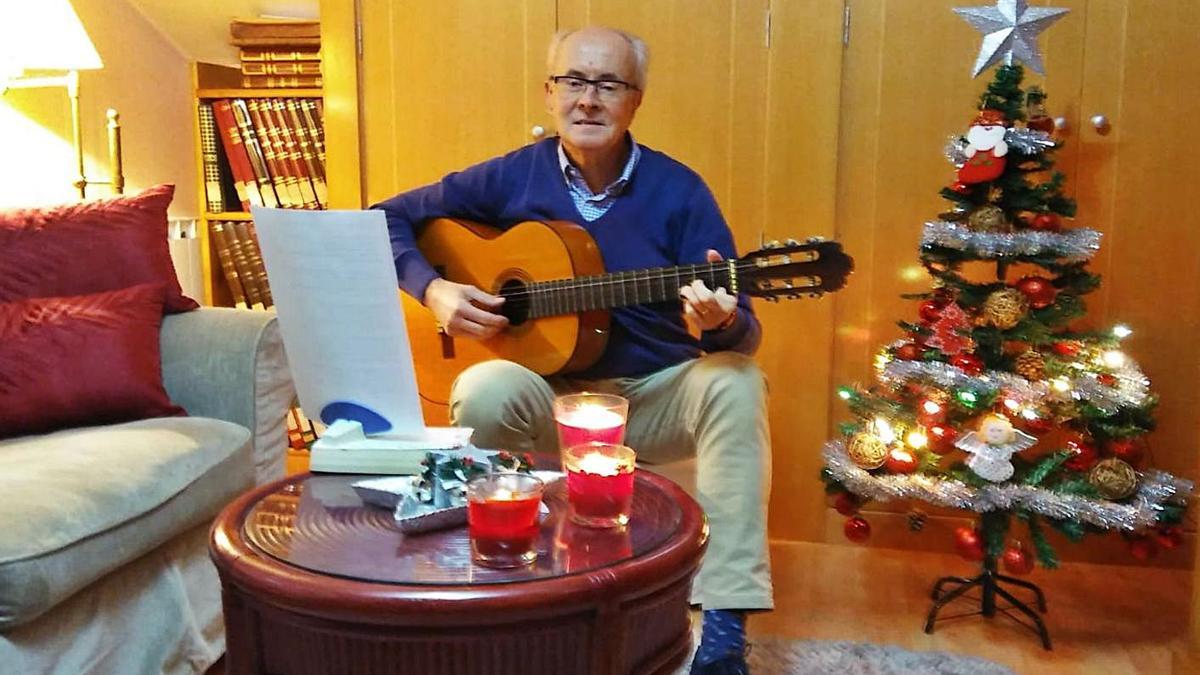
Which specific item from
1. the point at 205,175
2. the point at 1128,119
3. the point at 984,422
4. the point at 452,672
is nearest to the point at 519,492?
the point at 452,672

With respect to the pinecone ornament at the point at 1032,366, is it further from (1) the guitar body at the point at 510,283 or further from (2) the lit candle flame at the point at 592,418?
(2) the lit candle flame at the point at 592,418

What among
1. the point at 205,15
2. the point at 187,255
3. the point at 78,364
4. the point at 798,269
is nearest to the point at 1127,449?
the point at 798,269

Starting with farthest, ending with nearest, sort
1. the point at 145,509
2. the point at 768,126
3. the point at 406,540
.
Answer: the point at 768,126, the point at 145,509, the point at 406,540

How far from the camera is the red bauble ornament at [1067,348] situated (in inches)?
74.2

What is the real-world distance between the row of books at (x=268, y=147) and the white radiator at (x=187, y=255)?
15 cm

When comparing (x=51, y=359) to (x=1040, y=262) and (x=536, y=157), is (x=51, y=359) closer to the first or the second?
(x=536, y=157)

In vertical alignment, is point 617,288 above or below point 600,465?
above

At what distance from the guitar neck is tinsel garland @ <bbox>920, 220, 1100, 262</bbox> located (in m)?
0.51

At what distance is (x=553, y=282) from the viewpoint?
1.79m

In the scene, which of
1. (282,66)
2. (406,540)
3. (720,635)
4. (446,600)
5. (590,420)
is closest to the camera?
(446,600)

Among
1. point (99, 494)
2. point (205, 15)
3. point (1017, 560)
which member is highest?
point (205, 15)

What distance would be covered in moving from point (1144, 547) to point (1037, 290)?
0.52 meters

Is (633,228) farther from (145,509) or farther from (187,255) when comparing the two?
(187,255)

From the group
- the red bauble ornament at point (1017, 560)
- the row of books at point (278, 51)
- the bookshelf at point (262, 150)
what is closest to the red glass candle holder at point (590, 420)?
the red bauble ornament at point (1017, 560)
